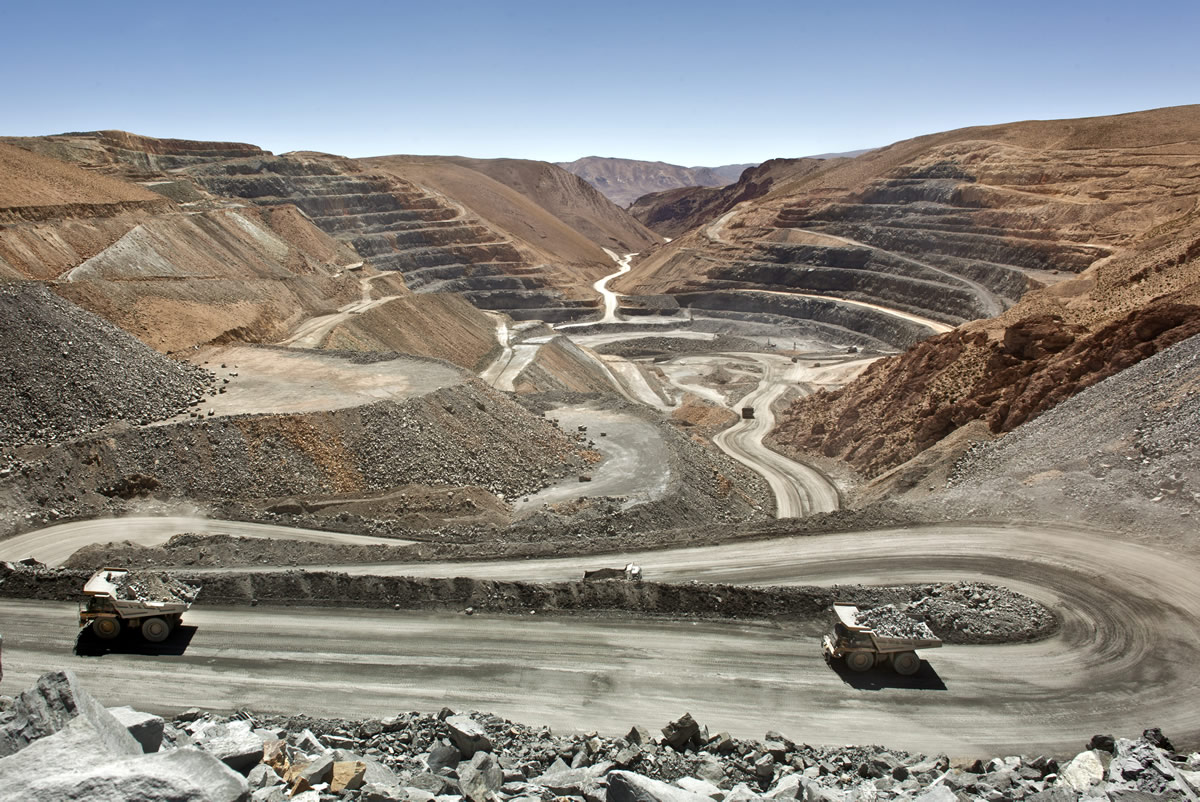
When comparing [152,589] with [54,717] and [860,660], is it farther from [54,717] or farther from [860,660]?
[860,660]

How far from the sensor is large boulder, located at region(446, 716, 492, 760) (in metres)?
12.4

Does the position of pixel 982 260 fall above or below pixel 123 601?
above

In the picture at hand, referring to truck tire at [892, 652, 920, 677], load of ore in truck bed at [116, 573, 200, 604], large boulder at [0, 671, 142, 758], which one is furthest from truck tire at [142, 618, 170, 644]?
truck tire at [892, 652, 920, 677]

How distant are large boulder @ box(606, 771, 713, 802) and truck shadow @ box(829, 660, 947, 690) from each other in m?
7.08

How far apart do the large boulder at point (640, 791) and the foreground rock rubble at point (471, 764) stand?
0.02m

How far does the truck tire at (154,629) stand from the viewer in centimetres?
1695

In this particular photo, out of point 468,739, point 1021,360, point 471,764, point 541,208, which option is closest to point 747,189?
point 541,208

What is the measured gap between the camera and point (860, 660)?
1628cm

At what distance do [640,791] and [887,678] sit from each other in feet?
27.5

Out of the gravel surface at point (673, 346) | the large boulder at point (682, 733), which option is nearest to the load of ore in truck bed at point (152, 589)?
the large boulder at point (682, 733)

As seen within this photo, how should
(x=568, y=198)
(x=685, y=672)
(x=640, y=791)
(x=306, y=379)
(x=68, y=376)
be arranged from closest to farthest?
(x=640, y=791), (x=685, y=672), (x=68, y=376), (x=306, y=379), (x=568, y=198)

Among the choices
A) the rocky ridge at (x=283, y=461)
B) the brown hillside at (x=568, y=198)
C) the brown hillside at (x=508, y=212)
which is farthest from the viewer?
the brown hillside at (x=568, y=198)

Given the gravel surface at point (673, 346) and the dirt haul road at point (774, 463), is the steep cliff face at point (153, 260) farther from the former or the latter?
the dirt haul road at point (774, 463)

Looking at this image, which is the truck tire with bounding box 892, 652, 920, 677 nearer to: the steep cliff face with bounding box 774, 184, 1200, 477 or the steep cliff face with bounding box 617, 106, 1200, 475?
the steep cliff face with bounding box 774, 184, 1200, 477
